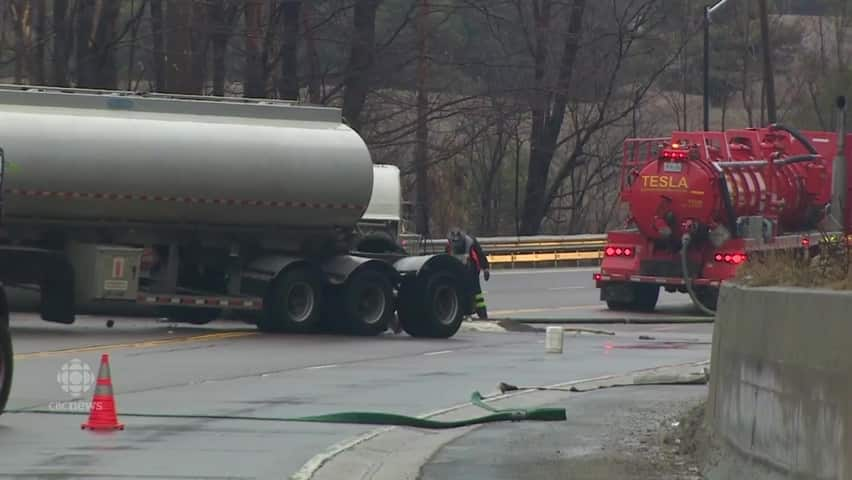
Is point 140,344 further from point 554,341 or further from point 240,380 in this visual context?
point 554,341

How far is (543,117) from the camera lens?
187ft

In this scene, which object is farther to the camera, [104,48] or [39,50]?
[39,50]

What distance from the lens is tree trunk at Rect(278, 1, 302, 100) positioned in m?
43.5

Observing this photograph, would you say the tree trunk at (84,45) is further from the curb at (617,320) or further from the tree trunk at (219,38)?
the curb at (617,320)

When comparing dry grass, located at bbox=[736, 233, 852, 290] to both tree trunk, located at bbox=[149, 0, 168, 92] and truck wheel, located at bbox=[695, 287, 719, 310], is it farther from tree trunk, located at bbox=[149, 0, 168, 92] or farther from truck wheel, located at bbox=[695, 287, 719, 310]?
tree trunk, located at bbox=[149, 0, 168, 92]

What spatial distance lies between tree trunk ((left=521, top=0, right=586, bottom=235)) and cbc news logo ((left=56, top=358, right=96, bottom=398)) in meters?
34.2

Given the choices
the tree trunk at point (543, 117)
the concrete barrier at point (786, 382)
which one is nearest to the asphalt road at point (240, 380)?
the concrete barrier at point (786, 382)

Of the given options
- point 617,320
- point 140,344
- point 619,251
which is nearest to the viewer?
point 140,344

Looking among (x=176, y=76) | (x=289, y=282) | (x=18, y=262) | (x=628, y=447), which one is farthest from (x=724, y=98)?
(x=628, y=447)

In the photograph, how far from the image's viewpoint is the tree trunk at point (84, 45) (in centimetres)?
4309

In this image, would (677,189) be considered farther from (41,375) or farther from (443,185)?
(443,185)

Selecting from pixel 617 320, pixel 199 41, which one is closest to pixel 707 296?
pixel 617 320

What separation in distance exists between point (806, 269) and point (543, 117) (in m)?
47.1

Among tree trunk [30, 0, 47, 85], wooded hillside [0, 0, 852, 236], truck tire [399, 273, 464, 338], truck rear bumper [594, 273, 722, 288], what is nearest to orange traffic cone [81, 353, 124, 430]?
truck tire [399, 273, 464, 338]
